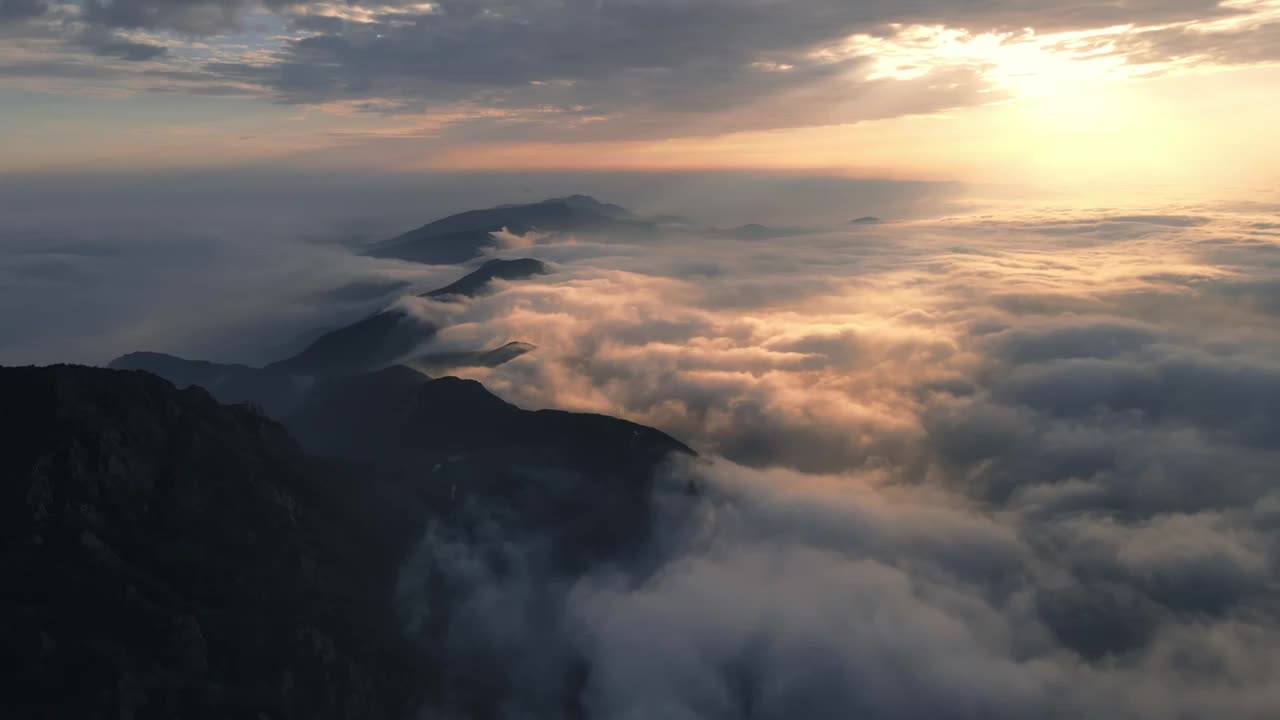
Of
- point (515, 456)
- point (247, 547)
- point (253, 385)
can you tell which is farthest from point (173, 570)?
point (253, 385)

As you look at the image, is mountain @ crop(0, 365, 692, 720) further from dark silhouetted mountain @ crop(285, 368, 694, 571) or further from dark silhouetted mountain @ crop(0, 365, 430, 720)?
dark silhouetted mountain @ crop(285, 368, 694, 571)

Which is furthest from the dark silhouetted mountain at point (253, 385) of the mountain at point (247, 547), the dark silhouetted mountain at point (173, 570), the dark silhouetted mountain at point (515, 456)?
the dark silhouetted mountain at point (173, 570)

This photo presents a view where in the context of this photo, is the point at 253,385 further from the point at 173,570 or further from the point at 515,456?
the point at 173,570

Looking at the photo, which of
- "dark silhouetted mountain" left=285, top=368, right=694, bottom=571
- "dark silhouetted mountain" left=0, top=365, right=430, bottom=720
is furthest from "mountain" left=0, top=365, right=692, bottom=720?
"dark silhouetted mountain" left=285, top=368, right=694, bottom=571

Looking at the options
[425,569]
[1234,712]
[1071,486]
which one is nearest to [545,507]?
[425,569]

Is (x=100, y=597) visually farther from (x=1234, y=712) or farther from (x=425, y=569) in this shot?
(x=1234, y=712)

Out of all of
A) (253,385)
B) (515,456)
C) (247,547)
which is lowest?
(515,456)
